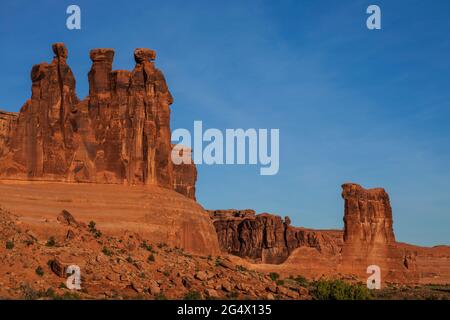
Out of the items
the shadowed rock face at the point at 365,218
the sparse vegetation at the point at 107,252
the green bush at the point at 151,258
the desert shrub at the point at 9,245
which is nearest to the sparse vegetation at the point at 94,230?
the sparse vegetation at the point at 107,252

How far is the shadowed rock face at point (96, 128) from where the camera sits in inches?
2657

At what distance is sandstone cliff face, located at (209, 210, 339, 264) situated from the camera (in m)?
148

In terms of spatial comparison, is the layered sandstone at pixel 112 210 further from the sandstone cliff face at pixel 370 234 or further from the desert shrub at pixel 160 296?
the sandstone cliff face at pixel 370 234

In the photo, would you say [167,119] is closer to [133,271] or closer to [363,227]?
[133,271]

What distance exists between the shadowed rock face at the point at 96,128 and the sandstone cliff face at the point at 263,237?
77936 mm

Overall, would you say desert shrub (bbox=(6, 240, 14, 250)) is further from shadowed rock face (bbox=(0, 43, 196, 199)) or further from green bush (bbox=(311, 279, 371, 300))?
green bush (bbox=(311, 279, 371, 300))

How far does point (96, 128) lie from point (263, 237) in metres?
87.1

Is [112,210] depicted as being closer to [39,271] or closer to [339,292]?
[39,271]

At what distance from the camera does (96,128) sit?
69562 mm

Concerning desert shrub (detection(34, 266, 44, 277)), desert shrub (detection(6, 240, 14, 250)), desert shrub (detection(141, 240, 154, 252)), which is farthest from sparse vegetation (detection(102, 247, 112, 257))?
desert shrub (detection(6, 240, 14, 250))

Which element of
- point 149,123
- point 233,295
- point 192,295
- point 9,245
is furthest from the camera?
point 149,123

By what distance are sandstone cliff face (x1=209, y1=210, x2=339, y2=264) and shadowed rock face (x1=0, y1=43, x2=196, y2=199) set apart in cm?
7794

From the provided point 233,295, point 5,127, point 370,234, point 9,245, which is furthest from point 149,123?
point 370,234
